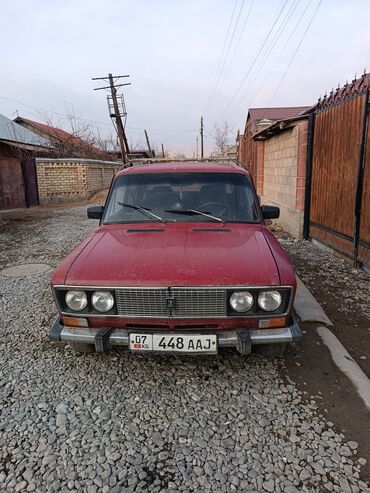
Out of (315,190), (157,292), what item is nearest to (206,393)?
(157,292)

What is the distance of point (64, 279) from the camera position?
266cm

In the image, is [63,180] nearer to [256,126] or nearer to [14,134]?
[14,134]

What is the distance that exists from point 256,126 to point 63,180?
1024 centimetres

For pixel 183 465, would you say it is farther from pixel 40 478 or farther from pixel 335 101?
pixel 335 101

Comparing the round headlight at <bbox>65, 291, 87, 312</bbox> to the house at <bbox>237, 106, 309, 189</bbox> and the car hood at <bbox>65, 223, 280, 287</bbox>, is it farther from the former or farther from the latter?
the house at <bbox>237, 106, 309, 189</bbox>

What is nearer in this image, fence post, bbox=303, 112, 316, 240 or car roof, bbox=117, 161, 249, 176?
car roof, bbox=117, 161, 249, 176

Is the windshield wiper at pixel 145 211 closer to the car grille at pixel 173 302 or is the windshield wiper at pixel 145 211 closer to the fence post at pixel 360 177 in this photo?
the car grille at pixel 173 302

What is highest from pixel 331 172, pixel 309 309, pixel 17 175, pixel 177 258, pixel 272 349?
pixel 17 175

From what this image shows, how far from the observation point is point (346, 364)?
2980mm

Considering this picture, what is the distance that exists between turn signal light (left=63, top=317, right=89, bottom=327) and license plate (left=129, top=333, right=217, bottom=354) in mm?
400

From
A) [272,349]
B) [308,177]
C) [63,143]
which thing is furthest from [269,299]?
[63,143]

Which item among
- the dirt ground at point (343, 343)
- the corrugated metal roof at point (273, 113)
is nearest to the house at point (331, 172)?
the dirt ground at point (343, 343)

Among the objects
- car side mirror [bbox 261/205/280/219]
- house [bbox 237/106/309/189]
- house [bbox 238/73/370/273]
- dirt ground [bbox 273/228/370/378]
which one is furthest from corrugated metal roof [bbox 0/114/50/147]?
car side mirror [bbox 261/205/280/219]

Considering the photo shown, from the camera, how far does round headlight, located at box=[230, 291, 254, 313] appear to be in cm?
254
